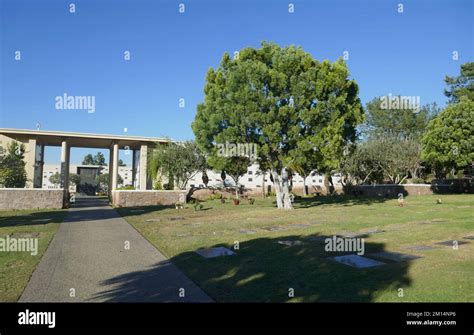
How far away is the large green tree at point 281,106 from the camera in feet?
73.4

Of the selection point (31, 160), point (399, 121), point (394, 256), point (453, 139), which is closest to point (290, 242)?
point (394, 256)

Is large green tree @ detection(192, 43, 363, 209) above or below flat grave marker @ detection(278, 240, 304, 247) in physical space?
above

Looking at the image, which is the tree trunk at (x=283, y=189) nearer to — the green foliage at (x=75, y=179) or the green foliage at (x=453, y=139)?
the green foliage at (x=453, y=139)

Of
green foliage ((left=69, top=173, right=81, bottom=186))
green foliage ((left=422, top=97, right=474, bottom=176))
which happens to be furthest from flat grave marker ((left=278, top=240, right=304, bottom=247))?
green foliage ((left=69, top=173, right=81, bottom=186))

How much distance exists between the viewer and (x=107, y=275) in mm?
7805

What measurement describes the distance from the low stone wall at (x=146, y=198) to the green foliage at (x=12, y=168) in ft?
34.3

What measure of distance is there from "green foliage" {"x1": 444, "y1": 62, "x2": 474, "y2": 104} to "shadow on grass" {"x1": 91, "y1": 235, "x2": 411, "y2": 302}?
5246 centimetres

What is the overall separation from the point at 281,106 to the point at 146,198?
1766 centimetres

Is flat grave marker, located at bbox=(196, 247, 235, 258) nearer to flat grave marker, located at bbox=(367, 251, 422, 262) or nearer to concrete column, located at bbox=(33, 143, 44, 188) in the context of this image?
flat grave marker, located at bbox=(367, 251, 422, 262)

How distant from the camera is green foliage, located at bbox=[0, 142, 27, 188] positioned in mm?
32938

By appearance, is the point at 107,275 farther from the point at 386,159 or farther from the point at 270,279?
the point at 386,159
